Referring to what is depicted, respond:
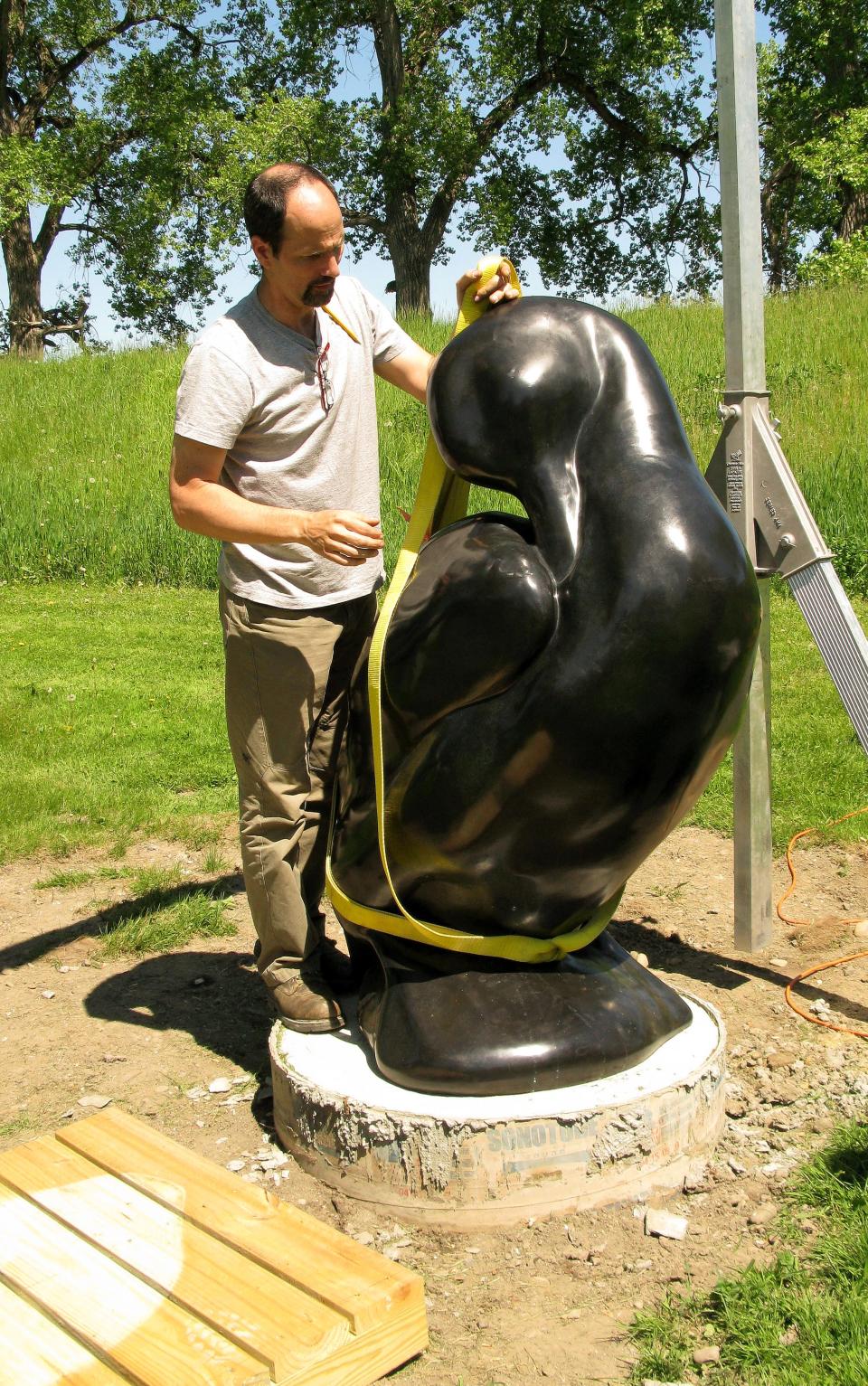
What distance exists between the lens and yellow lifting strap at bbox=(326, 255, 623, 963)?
2.60m

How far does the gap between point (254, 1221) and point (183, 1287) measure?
22 cm

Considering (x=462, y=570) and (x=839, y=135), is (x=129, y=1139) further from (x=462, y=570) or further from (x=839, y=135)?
(x=839, y=135)

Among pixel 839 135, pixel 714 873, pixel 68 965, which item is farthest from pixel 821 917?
pixel 839 135

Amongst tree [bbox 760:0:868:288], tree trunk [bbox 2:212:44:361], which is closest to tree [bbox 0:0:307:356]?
tree trunk [bbox 2:212:44:361]

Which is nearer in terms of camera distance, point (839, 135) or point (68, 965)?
point (68, 965)

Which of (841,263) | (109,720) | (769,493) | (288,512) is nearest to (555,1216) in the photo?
(288,512)

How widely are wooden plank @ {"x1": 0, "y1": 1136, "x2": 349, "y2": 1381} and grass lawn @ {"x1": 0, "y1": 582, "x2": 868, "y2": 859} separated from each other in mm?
2511

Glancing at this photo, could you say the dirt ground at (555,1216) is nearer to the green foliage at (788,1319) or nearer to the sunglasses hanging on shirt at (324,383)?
the green foliage at (788,1319)

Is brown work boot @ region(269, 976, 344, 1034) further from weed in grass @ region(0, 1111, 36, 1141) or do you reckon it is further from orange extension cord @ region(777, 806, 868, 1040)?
orange extension cord @ region(777, 806, 868, 1040)

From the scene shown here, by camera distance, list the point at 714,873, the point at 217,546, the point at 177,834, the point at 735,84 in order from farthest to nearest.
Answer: the point at 217,546 < the point at 177,834 < the point at 714,873 < the point at 735,84

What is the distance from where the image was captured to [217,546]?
948cm

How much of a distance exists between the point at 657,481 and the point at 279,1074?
1.51 metres

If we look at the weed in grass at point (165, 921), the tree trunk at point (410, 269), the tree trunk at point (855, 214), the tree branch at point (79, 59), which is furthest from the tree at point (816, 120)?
the weed in grass at point (165, 921)

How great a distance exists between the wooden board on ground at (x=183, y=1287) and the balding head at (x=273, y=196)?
6.53ft
